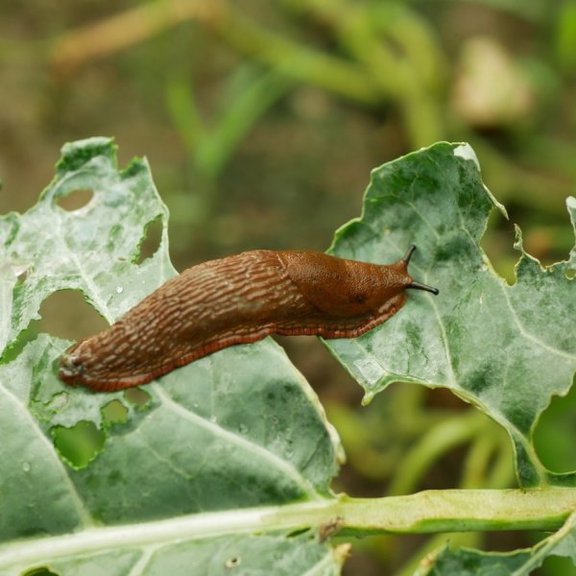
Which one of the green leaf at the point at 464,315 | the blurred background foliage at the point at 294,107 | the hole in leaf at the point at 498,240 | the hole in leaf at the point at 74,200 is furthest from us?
the blurred background foliage at the point at 294,107

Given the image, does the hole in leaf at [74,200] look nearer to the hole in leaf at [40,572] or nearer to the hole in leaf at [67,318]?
the hole in leaf at [67,318]

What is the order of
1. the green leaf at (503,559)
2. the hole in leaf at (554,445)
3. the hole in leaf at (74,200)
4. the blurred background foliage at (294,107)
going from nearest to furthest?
1. the green leaf at (503,559)
2. the hole in leaf at (554,445)
3. the hole in leaf at (74,200)
4. the blurred background foliage at (294,107)

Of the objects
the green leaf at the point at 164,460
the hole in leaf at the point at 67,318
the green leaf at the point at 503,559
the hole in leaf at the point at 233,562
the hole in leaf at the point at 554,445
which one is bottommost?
the hole in leaf at the point at 554,445

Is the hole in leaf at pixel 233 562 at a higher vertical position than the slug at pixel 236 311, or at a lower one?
lower

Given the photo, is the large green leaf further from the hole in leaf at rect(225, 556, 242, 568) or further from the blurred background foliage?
the blurred background foliage

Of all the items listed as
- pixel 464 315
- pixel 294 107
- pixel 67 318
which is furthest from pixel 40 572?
pixel 294 107

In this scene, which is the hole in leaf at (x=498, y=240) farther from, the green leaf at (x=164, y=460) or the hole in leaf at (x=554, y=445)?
the green leaf at (x=164, y=460)

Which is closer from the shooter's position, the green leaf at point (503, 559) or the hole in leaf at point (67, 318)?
the green leaf at point (503, 559)

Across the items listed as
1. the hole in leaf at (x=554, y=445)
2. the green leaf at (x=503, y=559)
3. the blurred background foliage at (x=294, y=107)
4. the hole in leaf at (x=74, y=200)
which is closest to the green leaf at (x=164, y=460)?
the green leaf at (x=503, y=559)
